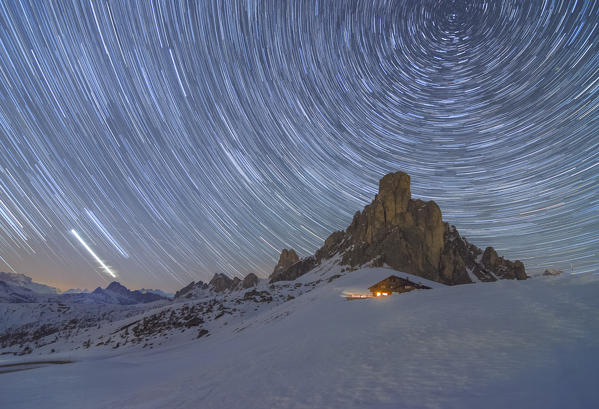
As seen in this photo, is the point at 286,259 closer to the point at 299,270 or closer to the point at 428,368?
the point at 299,270

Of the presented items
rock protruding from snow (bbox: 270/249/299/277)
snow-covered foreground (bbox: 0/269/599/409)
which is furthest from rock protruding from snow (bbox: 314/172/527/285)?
snow-covered foreground (bbox: 0/269/599/409)

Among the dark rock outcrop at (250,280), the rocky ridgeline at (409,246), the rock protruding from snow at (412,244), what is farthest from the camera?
the dark rock outcrop at (250,280)

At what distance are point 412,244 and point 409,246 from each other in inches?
80.1

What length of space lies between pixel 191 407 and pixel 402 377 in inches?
236

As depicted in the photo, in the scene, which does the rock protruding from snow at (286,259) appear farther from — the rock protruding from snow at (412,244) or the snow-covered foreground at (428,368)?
the snow-covered foreground at (428,368)

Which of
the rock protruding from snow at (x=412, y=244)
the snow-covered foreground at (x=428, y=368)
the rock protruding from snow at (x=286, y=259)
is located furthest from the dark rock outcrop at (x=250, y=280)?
the snow-covered foreground at (x=428, y=368)

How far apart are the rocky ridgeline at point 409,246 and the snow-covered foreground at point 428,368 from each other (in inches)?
2932

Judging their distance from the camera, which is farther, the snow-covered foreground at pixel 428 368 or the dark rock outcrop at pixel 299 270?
the dark rock outcrop at pixel 299 270

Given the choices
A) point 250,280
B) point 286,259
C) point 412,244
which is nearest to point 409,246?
point 412,244

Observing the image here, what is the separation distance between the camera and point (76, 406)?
35.3 feet

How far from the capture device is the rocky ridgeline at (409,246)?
86.0 meters

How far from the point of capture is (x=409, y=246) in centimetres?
8694

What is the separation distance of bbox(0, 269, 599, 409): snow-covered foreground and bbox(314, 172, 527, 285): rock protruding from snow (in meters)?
74.3

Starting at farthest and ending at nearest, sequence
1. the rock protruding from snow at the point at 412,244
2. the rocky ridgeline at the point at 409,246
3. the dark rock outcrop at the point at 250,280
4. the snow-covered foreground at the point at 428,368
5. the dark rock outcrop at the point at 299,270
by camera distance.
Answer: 1. the dark rock outcrop at the point at 250,280
2. the dark rock outcrop at the point at 299,270
3. the rocky ridgeline at the point at 409,246
4. the rock protruding from snow at the point at 412,244
5. the snow-covered foreground at the point at 428,368
